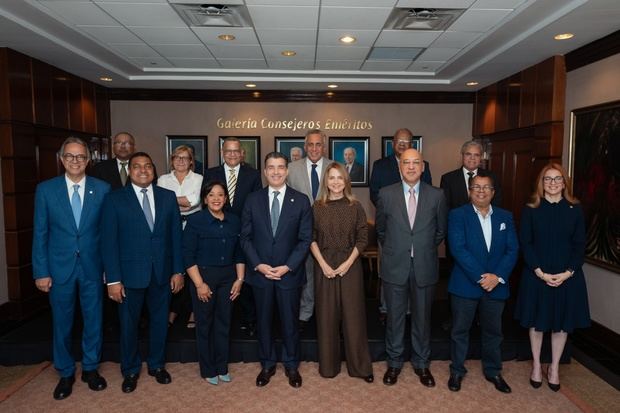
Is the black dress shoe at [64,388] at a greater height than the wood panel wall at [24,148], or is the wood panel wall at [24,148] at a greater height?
the wood panel wall at [24,148]

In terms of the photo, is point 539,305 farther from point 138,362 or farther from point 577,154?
point 138,362

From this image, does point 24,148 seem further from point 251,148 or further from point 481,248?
point 481,248

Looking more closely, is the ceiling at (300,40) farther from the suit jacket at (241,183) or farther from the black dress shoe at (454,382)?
the black dress shoe at (454,382)

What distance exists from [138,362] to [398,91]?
5714 millimetres

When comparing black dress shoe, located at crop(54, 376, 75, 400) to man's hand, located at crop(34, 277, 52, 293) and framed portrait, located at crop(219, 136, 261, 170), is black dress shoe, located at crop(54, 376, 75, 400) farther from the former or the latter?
framed portrait, located at crop(219, 136, 261, 170)

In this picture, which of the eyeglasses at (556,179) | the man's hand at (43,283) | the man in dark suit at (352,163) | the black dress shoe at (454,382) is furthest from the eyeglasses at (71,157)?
the man in dark suit at (352,163)

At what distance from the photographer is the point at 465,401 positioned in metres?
3.24

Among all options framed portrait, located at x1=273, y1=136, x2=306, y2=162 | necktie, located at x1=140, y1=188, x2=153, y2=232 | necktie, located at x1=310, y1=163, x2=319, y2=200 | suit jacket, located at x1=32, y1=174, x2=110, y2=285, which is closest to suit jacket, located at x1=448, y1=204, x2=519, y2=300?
necktie, located at x1=310, y1=163, x2=319, y2=200

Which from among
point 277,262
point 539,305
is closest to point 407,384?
point 539,305

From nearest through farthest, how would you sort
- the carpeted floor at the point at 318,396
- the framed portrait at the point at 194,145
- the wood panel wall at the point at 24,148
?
1. the carpeted floor at the point at 318,396
2. the wood panel wall at the point at 24,148
3. the framed portrait at the point at 194,145

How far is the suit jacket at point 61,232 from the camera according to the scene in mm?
3188

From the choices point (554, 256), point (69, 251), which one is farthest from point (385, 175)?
point (69, 251)

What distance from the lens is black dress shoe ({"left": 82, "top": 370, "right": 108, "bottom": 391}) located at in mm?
3389

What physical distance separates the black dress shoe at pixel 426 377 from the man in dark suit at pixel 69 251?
253cm
